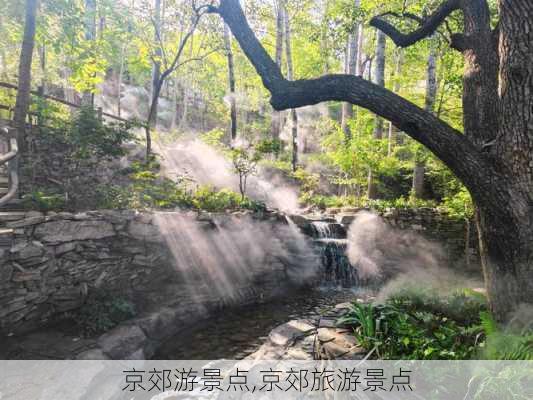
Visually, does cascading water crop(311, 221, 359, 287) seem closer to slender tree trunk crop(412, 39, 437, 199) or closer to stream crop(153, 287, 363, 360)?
stream crop(153, 287, 363, 360)

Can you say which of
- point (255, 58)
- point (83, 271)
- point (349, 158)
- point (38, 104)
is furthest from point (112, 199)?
point (349, 158)

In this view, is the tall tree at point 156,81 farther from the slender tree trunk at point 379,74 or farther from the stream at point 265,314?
the slender tree trunk at point 379,74

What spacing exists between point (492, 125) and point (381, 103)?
128 centimetres

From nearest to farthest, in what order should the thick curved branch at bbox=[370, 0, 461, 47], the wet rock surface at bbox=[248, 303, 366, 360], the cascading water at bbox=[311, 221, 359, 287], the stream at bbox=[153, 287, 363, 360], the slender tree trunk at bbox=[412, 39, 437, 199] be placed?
the wet rock surface at bbox=[248, 303, 366, 360] → the thick curved branch at bbox=[370, 0, 461, 47] → the stream at bbox=[153, 287, 363, 360] → the cascading water at bbox=[311, 221, 359, 287] → the slender tree trunk at bbox=[412, 39, 437, 199]

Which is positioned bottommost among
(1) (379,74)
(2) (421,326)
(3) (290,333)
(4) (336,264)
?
(4) (336,264)

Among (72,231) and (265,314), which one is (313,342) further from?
(72,231)

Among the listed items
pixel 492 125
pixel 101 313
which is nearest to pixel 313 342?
pixel 492 125

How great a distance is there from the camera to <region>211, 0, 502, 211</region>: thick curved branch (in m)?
3.24

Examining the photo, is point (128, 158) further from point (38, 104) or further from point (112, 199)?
point (112, 199)

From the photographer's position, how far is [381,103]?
3.47 meters

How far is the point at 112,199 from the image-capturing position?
7.05m

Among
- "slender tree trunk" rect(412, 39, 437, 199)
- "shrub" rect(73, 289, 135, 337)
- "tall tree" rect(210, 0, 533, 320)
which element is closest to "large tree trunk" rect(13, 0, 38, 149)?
"shrub" rect(73, 289, 135, 337)

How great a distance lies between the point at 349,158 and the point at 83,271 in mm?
9014

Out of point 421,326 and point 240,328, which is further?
point 240,328
